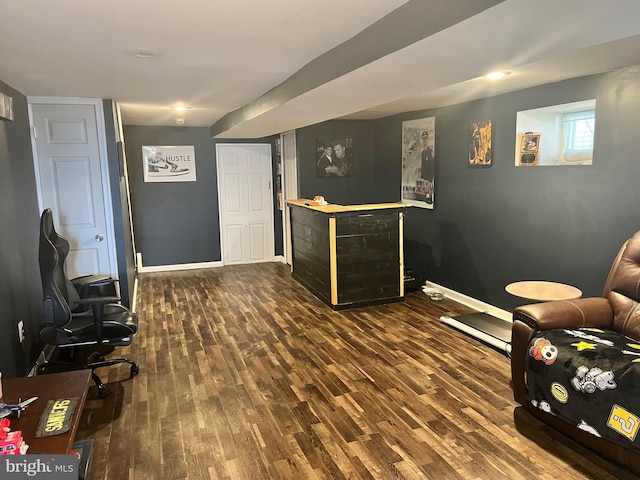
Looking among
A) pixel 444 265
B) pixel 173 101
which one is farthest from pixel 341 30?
pixel 444 265

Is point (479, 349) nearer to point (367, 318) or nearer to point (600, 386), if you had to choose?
point (367, 318)

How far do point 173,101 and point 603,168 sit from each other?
3877 mm

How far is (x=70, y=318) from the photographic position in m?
3.07

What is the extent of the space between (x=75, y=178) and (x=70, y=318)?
1.61 metres

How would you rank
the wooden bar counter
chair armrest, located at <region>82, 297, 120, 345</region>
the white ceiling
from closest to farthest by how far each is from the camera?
the white ceiling, chair armrest, located at <region>82, 297, 120, 345</region>, the wooden bar counter

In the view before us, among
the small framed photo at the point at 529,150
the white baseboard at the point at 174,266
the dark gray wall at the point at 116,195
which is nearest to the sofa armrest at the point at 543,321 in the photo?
the small framed photo at the point at 529,150

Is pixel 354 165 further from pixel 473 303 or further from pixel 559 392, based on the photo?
pixel 559 392

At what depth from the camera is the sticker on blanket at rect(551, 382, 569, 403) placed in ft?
7.98

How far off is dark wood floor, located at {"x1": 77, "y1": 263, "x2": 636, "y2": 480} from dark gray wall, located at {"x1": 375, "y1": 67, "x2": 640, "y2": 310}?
94cm

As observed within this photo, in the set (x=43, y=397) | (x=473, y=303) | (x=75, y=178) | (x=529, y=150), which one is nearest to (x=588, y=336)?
(x=529, y=150)

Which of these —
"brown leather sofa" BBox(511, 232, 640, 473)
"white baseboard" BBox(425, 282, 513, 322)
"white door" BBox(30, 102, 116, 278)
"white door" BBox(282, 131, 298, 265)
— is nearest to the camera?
"brown leather sofa" BBox(511, 232, 640, 473)

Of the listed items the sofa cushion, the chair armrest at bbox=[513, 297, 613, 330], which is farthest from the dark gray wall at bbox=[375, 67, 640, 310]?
the chair armrest at bbox=[513, 297, 613, 330]

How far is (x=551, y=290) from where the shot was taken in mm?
3500

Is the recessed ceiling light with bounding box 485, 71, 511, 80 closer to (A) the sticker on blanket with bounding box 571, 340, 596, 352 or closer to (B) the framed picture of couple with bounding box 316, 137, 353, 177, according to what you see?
(A) the sticker on blanket with bounding box 571, 340, 596, 352
